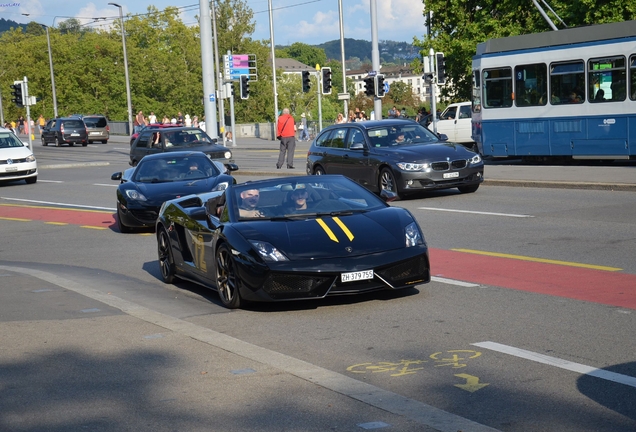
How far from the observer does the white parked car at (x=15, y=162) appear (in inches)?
1254

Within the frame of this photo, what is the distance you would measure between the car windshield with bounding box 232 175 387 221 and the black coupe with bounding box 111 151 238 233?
6863mm

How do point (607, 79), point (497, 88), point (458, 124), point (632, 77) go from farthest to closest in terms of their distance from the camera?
point (458, 124) < point (497, 88) < point (607, 79) < point (632, 77)

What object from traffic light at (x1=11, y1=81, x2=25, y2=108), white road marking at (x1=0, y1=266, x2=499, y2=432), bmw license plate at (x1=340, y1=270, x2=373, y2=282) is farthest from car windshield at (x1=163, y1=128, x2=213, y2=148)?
bmw license plate at (x1=340, y1=270, x2=373, y2=282)

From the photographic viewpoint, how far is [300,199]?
32.6 ft

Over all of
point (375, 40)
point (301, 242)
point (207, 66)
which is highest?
point (375, 40)

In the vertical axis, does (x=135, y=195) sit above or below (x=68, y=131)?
below

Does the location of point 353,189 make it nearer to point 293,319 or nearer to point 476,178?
point 293,319

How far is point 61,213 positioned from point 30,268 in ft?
28.9

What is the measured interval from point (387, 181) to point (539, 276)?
9976mm

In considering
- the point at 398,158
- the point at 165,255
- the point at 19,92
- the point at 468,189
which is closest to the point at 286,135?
the point at 468,189

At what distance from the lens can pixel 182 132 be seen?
3206 cm

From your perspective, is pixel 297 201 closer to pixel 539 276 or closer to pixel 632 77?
pixel 539 276

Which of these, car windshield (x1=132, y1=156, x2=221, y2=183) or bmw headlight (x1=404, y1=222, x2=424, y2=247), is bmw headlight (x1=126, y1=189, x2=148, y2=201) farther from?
bmw headlight (x1=404, y1=222, x2=424, y2=247)

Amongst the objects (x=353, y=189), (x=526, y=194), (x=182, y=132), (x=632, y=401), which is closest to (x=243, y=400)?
(x=632, y=401)
